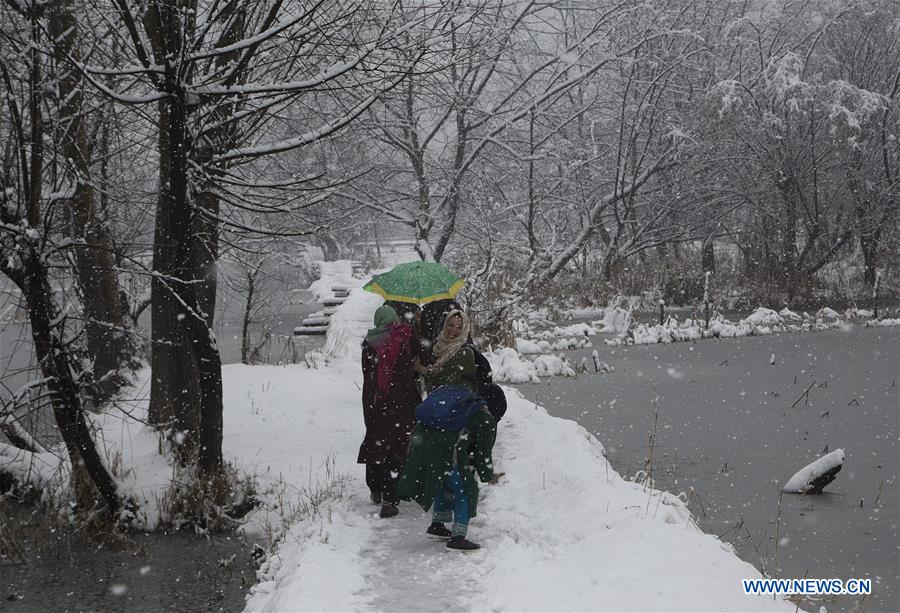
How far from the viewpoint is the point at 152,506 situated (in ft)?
24.8

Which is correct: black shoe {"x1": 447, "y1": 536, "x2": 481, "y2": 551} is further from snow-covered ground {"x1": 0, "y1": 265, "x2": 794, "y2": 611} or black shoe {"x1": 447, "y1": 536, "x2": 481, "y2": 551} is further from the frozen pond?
the frozen pond

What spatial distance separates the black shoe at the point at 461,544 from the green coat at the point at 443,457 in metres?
0.19

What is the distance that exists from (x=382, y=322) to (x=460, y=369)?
1.01m

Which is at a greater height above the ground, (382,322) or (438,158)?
(438,158)

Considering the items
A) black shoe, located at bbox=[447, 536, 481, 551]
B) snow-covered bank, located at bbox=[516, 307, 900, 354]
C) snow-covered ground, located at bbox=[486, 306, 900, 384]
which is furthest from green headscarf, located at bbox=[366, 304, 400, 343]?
snow-covered bank, located at bbox=[516, 307, 900, 354]

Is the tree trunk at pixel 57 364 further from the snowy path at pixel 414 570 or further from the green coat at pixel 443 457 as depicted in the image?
the green coat at pixel 443 457

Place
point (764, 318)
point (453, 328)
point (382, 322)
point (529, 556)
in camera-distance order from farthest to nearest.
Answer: point (764, 318)
point (382, 322)
point (453, 328)
point (529, 556)

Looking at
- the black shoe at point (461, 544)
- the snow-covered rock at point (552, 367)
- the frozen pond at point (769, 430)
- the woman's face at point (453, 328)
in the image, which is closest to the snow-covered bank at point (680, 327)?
the frozen pond at point (769, 430)

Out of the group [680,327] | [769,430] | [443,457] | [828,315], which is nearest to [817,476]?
[769,430]

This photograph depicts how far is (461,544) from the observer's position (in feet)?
17.9

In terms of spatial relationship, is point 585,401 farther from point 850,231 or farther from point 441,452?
point 850,231

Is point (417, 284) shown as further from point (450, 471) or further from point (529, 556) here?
point (529, 556)

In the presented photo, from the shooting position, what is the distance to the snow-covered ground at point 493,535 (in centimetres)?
459

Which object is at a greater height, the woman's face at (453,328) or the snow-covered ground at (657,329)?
the woman's face at (453,328)
